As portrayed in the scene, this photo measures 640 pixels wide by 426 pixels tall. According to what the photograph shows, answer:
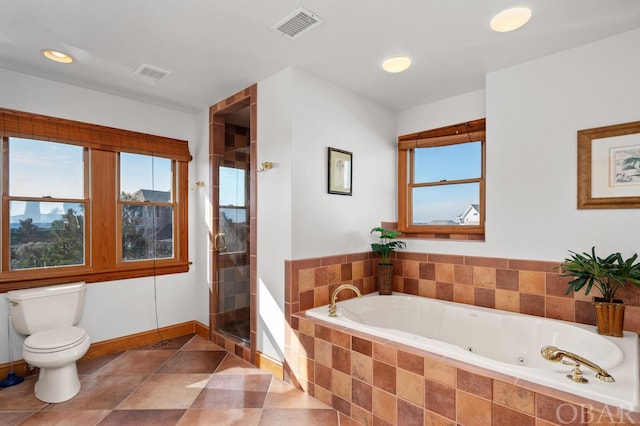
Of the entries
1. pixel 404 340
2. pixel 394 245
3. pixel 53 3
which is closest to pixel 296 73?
pixel 53 3

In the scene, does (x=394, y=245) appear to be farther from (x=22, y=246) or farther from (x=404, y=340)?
(x=22, y=246)

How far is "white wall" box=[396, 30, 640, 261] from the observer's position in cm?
210

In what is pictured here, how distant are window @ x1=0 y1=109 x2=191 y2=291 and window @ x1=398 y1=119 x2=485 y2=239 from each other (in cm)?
236

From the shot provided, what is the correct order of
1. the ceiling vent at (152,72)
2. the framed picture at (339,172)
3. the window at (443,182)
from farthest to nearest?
the window at (443,182)
the framed picture at (339,172)
the ceiling vent at (152,72)

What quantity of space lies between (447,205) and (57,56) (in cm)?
338

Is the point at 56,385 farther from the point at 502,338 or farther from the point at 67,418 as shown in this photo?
the point at 502,338

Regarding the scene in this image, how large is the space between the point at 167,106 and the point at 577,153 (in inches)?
141

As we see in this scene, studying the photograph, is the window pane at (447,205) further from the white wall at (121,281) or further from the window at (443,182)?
the white wall at (121,281)

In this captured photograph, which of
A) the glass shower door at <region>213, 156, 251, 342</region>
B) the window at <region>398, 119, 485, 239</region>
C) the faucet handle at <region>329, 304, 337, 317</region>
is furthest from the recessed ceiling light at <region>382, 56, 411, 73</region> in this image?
the faucet handle at <region>329, 304, 337, 317</region>

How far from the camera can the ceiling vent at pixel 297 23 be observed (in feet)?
6.15

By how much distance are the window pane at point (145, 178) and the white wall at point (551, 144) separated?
9.92 feet

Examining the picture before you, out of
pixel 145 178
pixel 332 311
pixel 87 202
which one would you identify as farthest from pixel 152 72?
pixel 332 311

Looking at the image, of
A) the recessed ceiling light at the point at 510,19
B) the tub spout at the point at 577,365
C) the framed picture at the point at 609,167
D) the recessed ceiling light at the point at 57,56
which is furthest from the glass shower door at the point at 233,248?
the framed picture at the point at 609,167

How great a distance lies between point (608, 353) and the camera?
5.91ft
